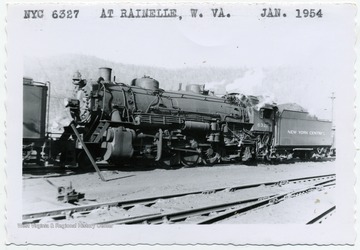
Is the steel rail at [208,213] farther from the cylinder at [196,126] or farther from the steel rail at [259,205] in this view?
the cylinder at [196,126]

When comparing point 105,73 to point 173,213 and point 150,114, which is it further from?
point 173,213

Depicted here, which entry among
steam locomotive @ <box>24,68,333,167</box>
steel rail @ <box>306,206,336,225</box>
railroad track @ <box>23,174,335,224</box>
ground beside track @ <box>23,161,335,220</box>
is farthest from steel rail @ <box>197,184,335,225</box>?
Answer: steam locomotive @ <box>24,68,333,167</box>

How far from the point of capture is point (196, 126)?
1053cm

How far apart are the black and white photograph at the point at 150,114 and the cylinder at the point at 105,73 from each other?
0.04 meters

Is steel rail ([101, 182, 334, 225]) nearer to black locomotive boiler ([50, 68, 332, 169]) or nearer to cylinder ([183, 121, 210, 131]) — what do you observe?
black locomotive boiler ([50, 68, 332, 169])

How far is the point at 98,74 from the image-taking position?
877cm

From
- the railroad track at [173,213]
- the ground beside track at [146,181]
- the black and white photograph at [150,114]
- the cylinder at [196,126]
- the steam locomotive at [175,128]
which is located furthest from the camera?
the cylinder at [196,126]

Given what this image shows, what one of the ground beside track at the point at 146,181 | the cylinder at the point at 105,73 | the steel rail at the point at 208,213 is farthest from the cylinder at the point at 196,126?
the steel rail at the point at 208,213

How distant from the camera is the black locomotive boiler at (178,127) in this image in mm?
8906

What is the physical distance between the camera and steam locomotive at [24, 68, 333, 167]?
349 inches

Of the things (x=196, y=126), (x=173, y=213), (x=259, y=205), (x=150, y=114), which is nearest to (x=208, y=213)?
(x=173, y=213)

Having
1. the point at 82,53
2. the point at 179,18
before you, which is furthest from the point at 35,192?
the point at 179,18

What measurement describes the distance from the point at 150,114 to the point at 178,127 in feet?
3.33
